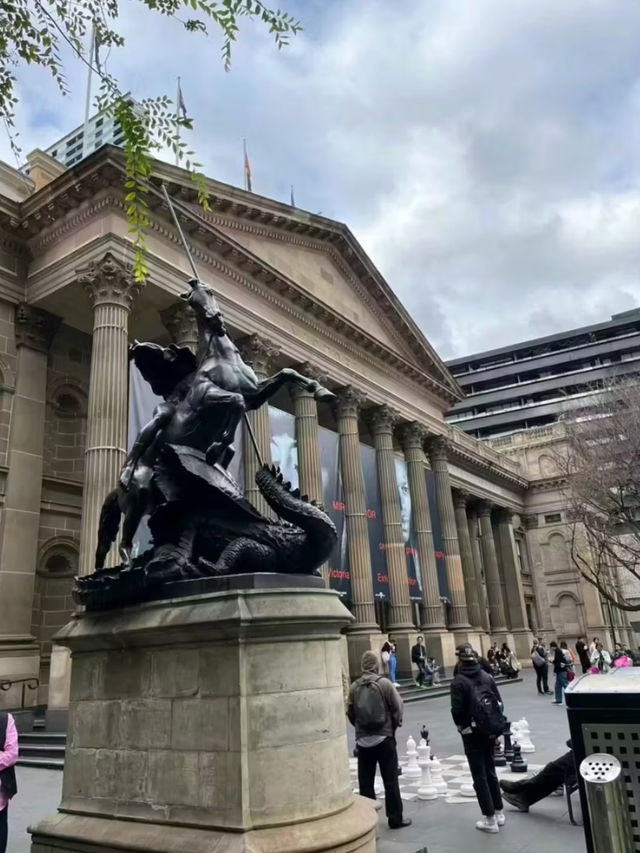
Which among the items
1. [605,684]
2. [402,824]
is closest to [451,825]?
[402,824]

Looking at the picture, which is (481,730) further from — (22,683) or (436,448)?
(436,448)

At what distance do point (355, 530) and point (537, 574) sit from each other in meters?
33.5

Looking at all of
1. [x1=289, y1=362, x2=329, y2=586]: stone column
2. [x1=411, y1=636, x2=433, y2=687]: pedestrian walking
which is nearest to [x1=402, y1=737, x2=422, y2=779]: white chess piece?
[x1=289, y1=362, x2=329, y2=586]: stone column

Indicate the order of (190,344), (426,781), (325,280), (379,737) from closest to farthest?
(379,737), (426,781), (190,344), (325,280)

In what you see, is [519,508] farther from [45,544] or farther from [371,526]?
[45,544]

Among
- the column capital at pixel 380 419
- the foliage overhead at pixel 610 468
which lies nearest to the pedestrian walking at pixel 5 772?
the foliage overhead at pixel 610 468

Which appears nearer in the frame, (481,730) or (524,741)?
(481,730)

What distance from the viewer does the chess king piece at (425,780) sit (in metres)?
7.77

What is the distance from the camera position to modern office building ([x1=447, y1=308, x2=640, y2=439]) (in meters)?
79.2

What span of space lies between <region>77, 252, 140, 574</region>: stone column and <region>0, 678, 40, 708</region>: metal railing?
10.4 ft

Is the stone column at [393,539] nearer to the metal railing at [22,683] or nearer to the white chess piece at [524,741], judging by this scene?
the metal railing at [22,683]

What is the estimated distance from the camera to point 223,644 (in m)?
4.07

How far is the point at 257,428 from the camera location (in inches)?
802

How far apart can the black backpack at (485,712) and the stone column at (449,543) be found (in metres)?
24.3
